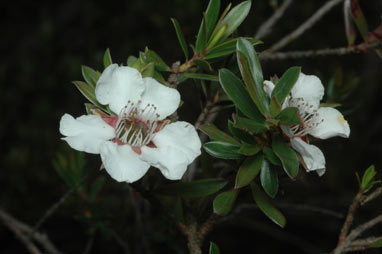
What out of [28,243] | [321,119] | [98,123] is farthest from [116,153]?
[28,243]

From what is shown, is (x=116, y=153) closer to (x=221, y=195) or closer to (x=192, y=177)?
(x=221, y=195)

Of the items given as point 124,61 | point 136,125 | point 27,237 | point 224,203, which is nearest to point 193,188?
point 224,203

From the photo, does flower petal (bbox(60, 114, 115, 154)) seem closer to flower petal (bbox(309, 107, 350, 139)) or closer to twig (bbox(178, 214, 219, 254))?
twig (bbox(178, 214, 219, 254))

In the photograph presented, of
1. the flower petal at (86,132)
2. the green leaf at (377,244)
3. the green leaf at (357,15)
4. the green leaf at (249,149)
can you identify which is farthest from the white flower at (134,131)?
the green leaf at (357,15)

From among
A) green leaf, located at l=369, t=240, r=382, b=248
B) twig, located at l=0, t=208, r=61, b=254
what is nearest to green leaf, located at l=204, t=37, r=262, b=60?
green leaf, located at l=369, t=240, r=382, b=248

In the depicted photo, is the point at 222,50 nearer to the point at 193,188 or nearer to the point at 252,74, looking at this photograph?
the point at 252,74
